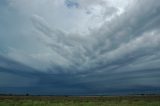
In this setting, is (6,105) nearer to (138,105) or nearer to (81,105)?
(81,105)

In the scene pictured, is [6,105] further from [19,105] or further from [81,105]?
[81,105]

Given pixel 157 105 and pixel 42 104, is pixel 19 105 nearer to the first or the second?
pixel 42 104

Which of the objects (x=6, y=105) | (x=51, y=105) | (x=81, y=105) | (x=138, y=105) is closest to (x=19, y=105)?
(x=6, y=105)

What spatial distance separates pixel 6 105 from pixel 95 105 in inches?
732

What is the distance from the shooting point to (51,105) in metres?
59.8

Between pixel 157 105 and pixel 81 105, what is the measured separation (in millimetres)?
16034

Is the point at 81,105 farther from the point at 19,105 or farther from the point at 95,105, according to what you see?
the point at 19,105

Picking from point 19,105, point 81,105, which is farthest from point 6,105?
point 81,105

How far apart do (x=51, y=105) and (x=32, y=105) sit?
4.18 meters

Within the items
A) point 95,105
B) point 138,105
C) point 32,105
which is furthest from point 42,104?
point 138,105

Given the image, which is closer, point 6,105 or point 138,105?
point 6,105

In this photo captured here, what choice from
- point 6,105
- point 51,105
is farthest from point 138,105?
point 6,105

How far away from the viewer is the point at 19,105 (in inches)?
2382

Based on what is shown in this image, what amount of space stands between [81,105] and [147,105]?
562 inches
